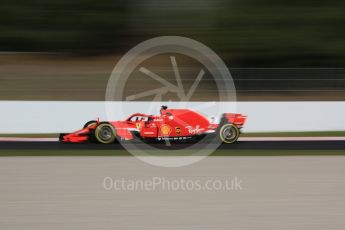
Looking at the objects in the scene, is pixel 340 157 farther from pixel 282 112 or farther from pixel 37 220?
pixel 37 220

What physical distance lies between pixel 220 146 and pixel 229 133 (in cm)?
31

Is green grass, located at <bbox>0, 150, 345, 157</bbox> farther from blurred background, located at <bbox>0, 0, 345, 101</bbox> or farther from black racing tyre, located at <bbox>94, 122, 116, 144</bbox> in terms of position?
blurred background, located at <bbox>0, 0, 345, 101</bbox>

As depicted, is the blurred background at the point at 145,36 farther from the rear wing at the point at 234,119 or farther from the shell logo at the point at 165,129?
the shell logo at the point at 165,129

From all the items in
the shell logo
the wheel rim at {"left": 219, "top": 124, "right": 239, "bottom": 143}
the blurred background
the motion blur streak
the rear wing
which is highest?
the blurred background

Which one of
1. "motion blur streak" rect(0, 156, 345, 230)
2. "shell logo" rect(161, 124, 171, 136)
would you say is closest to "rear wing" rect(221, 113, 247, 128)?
"shell logo" rect(161, 124, 171, 136)

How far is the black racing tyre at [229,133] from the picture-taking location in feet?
32.3

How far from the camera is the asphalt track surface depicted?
974 centimetres

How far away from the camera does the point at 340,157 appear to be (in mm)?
9117

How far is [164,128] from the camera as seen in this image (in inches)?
375

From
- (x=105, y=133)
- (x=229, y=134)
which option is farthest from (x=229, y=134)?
(x=105, y=133)

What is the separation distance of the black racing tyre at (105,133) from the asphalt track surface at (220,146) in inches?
3.6

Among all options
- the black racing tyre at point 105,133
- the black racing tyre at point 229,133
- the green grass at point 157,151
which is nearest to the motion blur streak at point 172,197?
the green grass at point 157,151

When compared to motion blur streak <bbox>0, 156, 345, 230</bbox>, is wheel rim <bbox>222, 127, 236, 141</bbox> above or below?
above

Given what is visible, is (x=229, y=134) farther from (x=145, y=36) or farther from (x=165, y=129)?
(x=145, y=36)
